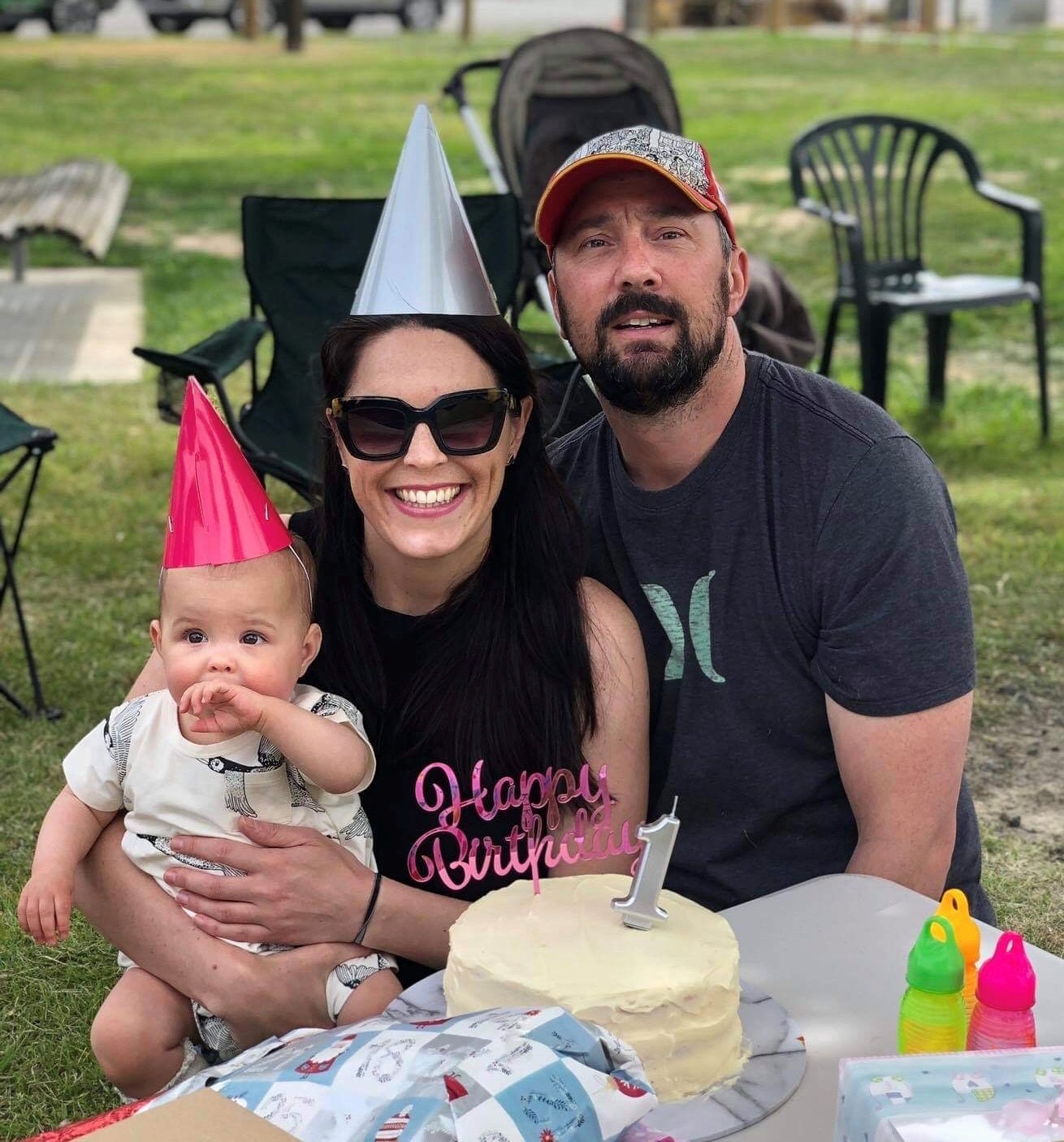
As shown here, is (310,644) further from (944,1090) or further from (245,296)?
(245,296)

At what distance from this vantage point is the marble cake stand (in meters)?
1.60

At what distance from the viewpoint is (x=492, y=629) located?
2.39 meters

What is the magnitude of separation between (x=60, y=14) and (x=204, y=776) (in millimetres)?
24853

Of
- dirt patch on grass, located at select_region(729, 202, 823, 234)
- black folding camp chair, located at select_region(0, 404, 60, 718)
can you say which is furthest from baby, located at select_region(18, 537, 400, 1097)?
dirt patch on grass, located at select_region(729, 202, 823, 234)

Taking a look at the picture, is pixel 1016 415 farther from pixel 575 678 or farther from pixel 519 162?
pixel 575 678

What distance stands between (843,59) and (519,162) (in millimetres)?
15388

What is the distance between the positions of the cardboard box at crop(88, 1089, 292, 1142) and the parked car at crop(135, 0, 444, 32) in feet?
83.4

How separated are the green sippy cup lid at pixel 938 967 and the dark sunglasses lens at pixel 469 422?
941 mm

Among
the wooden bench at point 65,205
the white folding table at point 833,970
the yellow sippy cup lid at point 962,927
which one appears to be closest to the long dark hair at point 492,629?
the white folding table at point 833,970

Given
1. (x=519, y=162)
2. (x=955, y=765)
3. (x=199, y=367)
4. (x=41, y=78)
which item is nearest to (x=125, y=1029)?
(x=955, y=765)

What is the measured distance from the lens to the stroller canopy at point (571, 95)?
22.9 ft

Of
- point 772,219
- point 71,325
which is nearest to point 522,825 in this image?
point 71,325

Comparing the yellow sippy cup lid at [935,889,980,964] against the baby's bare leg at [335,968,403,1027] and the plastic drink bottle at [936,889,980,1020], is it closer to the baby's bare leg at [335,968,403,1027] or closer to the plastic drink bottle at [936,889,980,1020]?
the plastic drink bottle at [936,889,980,1020]

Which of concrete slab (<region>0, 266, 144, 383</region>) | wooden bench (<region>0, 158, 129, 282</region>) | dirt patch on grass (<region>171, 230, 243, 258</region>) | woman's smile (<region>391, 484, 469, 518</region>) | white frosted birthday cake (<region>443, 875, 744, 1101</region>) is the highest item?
woman's smile (<region>391, 484, 469, 518</region>)
